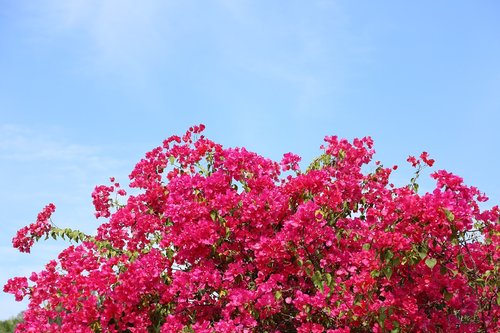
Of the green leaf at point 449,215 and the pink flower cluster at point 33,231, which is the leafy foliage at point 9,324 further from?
the green leaf at point 449,215

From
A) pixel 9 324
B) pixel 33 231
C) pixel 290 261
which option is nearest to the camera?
pixel 290 261

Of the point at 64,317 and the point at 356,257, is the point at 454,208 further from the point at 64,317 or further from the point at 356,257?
the point at 64,317

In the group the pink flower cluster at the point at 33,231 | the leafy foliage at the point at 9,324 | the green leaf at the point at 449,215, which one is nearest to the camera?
the green leaf at the point at 449,215

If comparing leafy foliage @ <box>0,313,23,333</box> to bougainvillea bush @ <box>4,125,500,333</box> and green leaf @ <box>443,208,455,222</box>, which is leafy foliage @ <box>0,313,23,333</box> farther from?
green leaf @ <box>443,208,455,222</box>

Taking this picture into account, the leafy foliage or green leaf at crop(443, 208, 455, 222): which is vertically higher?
the leafy foliage

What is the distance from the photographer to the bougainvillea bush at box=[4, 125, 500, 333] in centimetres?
637

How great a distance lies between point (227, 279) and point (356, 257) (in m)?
1.52

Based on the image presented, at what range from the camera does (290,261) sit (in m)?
7.33

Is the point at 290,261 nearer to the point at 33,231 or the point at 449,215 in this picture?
the point at 449,215

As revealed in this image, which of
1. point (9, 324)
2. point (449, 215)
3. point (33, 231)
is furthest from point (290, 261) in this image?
point (9, 324)

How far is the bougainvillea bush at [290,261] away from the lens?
6367mm

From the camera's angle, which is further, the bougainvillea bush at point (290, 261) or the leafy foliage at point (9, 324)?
the leafy foliage at point (9, 324)

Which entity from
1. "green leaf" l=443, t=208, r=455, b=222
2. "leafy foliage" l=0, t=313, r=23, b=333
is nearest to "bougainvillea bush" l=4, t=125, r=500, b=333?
"green leaf" l=443, t=208, r=455, b=222

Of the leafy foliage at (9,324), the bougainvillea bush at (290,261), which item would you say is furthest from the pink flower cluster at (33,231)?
the leafy foliage at (9,324)
